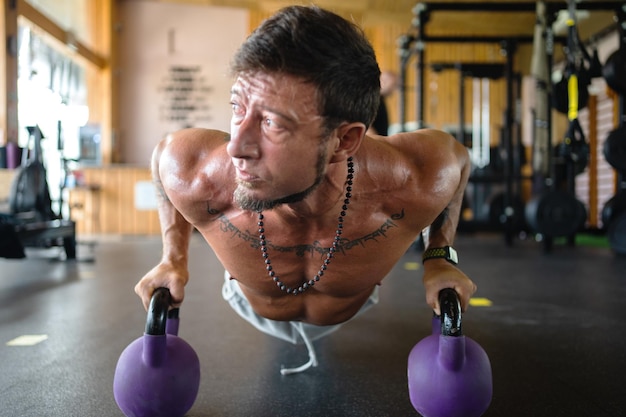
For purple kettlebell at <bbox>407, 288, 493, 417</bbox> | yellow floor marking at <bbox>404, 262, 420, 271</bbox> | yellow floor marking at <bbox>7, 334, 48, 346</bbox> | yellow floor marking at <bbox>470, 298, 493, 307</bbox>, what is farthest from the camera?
yellow floor marking at <bbox>404, 262, 420, 271</bbox>

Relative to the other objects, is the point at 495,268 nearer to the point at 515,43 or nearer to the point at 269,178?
the point at 515,43

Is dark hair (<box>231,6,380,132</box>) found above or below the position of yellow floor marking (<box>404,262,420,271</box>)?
above

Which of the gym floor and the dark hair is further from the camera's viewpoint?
the gym floor

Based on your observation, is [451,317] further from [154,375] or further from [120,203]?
[120,203]

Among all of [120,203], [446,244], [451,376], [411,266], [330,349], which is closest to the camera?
[451,376]

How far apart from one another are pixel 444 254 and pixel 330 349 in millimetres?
643

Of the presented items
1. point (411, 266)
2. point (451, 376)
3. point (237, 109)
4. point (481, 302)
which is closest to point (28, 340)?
point (237, 109)

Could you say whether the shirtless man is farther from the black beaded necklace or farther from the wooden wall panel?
the wooden wall panel

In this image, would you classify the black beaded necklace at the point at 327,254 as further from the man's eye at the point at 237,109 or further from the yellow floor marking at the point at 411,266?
the yellow floor marking at the point at 411,266

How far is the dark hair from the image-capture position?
756 millimetres

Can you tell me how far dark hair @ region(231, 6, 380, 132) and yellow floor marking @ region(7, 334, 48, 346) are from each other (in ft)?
4.42

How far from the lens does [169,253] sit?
1.09 m

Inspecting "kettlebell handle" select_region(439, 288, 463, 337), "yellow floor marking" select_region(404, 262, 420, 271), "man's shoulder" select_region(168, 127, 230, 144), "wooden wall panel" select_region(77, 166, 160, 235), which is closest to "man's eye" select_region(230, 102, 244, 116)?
"man's shoulder" select_region(168, 127, 230, 144)

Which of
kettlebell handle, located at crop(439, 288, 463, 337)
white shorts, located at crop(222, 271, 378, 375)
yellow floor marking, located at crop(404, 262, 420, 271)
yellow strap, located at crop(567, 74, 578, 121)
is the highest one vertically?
yellow strap, located at crop(567, 74, 578, 121)
